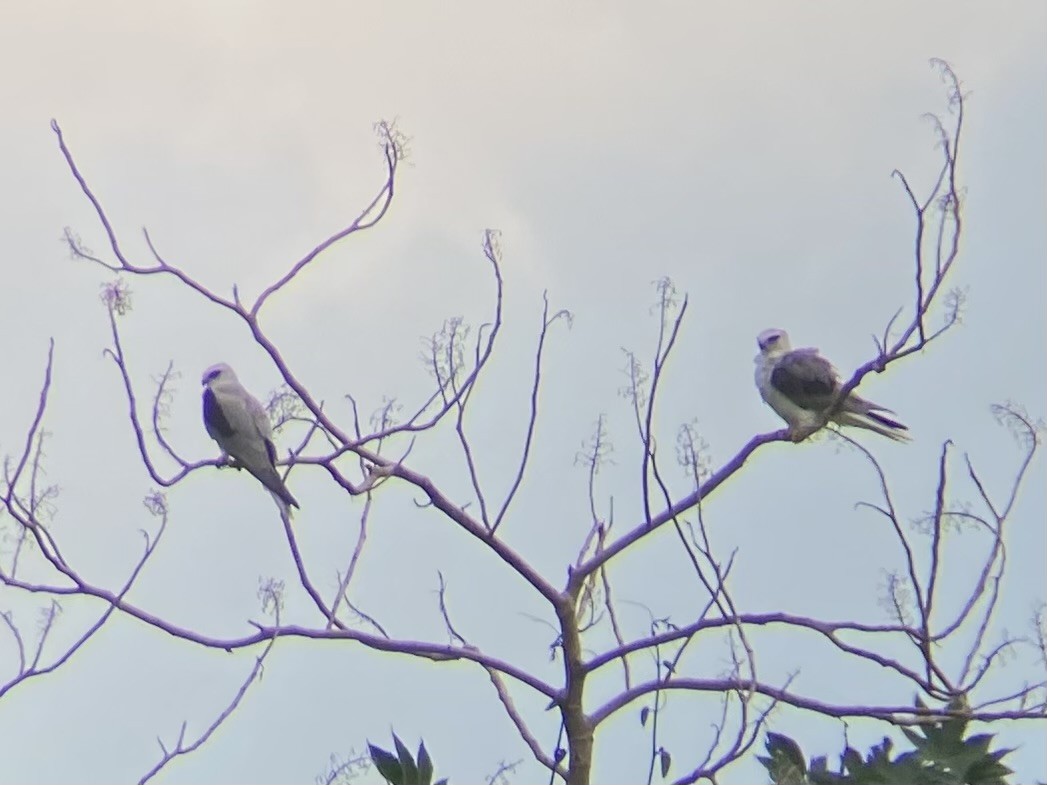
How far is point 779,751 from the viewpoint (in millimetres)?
4020

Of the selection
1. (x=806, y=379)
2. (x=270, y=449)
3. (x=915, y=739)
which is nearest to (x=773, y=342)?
(x=806, y=379)

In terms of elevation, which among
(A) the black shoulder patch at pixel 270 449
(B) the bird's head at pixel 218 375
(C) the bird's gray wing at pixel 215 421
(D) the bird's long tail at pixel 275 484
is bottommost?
(D) the bird's long tail at pixel 275 484

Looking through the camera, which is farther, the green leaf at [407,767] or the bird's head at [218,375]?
the bird's head at [218,375]

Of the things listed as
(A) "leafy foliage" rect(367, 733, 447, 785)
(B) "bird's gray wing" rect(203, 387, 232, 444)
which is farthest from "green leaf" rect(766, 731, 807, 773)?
(B) "bird's gray wing" rect(203, 387, 232, 444)

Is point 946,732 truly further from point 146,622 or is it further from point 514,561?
point 146,622

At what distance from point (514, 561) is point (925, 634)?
1573 mm

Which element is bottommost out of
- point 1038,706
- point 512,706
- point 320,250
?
point 1038,706

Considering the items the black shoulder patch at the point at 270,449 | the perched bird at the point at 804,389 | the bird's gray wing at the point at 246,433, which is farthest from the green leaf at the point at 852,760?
the black shoulder patch at the point at 270,449

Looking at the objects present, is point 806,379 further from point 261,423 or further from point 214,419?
point 214,419

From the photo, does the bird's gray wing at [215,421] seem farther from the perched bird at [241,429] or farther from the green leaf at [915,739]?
the green leaf at [915,739]

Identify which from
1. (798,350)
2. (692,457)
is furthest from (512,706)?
(798,350)

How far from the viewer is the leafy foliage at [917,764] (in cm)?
375

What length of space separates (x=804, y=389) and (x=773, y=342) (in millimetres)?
841

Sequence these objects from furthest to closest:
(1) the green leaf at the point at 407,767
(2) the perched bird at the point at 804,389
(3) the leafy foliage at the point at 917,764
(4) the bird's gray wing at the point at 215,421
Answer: (4) the bird's gray wing at the point at 215,421 → (2) the perched bird at the point at 804,389 → (1) the green leaf at the point at 407,767 → (3) the leafy foliage at the point at 917,764
